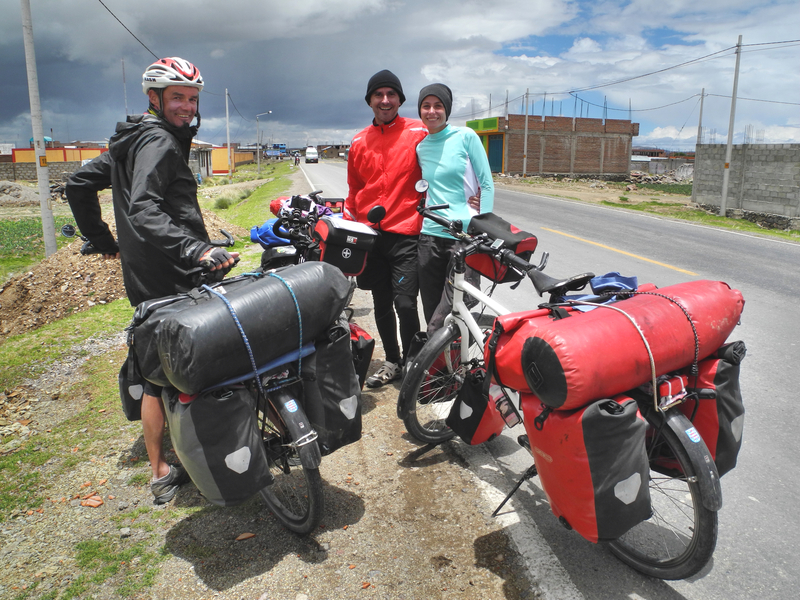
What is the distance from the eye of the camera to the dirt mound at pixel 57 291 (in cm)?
727

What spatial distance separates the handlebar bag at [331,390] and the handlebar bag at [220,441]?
1.00 feet

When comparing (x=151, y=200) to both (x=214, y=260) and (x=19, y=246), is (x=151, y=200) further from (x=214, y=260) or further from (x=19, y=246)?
(x=19, y=246)

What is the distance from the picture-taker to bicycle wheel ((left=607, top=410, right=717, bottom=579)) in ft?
A: 7.04

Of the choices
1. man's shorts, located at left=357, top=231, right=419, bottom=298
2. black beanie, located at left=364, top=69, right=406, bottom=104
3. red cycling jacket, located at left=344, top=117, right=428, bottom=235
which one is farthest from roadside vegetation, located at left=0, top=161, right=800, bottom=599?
black beanie, located at left=364, top=69, right=406, bottom=104

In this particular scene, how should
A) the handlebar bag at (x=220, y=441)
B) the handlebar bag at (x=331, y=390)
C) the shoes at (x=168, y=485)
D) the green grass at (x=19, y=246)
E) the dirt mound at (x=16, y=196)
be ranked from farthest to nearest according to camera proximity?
the dirt mound at (x=16, y=196) < the green grass at (x=19, y=246) < the shoes at (x=168, y=485) < the handlebar bag at (x=331, y=390) < the handlebar bag at (x=220, y=441)

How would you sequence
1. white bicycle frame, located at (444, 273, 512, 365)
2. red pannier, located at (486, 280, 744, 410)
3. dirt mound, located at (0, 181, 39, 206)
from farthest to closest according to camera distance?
1. dirt mound, located at (0, 181, 39, 206)
2. white bicycle frame, located at (444, 273, 512, 365)
3. red pannier, located at (486, 280, 744, 410)

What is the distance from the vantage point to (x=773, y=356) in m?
5.03

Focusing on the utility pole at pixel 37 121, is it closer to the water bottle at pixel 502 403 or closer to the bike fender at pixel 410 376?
the bike fender at pixel 410 376

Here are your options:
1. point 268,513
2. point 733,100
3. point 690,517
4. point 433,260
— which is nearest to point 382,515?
point 268,513

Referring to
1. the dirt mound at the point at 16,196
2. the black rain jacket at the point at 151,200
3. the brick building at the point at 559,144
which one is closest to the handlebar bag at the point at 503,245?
the black rain jacket at the point at 151,200

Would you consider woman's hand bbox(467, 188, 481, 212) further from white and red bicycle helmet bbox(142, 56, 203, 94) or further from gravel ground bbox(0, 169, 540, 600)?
white and red bicycle helmet bbox(142, 56, 203, 94)

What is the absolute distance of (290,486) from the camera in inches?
120

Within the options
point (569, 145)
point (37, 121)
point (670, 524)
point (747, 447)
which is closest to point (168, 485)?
point (670, 524)

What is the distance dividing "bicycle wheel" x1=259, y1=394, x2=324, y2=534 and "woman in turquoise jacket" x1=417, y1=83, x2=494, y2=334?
4.36ft
